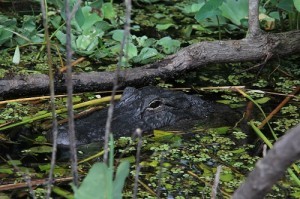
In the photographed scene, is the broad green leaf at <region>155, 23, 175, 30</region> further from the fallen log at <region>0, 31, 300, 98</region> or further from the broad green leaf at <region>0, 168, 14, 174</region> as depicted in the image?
the broad green leaf at <region>0, 168, 14, 174</region>

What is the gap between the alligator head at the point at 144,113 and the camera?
327 cm

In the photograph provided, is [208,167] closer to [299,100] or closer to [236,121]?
[236,121]

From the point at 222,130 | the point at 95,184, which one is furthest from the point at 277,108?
the point at 95,184

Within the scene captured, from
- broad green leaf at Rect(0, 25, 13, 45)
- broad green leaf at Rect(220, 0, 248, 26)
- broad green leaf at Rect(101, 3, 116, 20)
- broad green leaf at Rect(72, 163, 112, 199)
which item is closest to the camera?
broad green leaf at Rect(72, 163, 112, 199)

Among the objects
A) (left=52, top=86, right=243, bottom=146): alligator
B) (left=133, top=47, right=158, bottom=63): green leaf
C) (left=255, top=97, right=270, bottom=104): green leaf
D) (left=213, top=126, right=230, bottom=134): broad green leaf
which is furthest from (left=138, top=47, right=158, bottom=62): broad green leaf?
(left=213, top=126, right=230, bottom=134): broad green leaf

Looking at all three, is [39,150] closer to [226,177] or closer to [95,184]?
[226,177]

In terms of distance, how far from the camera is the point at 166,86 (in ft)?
13.1

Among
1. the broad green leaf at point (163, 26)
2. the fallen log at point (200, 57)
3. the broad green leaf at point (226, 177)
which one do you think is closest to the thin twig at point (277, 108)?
the fallen log at point (200, 57)

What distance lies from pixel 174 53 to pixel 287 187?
1.62 metres

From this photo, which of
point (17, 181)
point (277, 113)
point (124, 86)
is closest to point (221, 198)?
point (17, 181)

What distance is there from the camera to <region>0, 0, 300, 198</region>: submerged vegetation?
2.86m

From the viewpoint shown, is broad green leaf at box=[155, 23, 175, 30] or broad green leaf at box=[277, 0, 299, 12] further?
broad green leaf at box=[155, 23, 175, 30]

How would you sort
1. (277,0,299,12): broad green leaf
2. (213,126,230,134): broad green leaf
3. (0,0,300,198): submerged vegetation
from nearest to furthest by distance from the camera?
(0,0,300,198): submerged vegetation, (213,126,230,134): broad green leaf, (277,0,299,12): broad green leaf

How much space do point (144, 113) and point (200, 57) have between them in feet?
2.30
